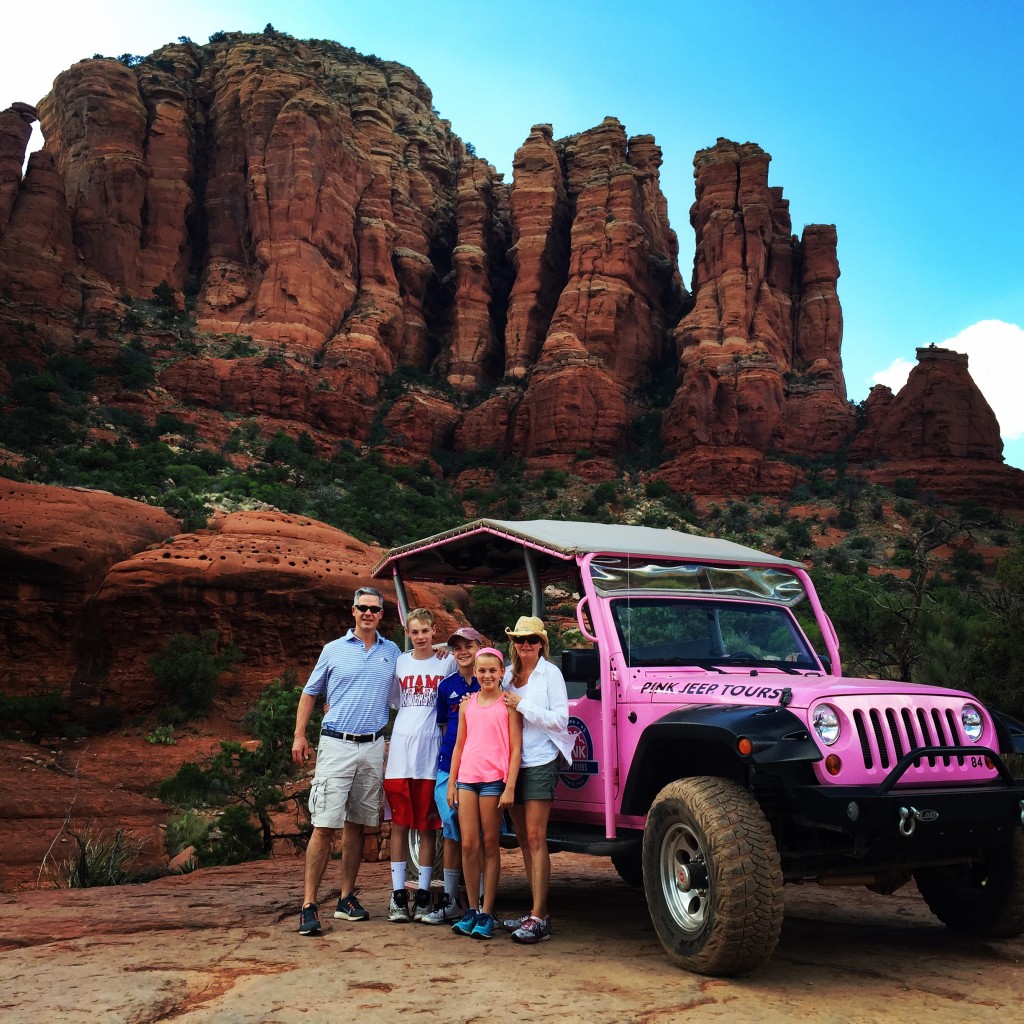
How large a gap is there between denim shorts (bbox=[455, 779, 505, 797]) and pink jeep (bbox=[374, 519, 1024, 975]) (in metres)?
0.62

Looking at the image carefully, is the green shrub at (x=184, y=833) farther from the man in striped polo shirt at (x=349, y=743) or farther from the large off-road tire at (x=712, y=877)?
the large off-road tire at (x=712, y=877)

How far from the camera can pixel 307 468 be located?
52281 millimetres

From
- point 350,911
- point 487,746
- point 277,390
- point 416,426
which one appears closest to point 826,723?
point 487,746

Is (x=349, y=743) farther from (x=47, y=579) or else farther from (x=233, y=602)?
(x=47, y=579)

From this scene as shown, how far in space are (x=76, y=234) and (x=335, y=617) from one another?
49645 mm

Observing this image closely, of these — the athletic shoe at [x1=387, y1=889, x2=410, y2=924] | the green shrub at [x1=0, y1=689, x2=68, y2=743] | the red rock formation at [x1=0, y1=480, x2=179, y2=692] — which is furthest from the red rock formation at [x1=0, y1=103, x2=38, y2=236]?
the athletic shoe at [x1=387, y1=889, x2=410, y2=924]

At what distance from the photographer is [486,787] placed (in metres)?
5.33

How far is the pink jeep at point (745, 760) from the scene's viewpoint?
14.0 ft

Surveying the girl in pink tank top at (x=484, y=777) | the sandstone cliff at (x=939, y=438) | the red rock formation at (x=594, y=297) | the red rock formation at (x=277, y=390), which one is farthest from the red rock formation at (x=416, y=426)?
the girl in pink tank top at (x=484, y=777)

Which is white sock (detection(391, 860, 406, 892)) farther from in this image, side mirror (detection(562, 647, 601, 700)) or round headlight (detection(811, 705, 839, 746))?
round headlight (detection(811, 705, 839, 746))

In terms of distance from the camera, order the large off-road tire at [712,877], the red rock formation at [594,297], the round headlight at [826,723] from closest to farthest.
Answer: the large off-road tire at [712,877] < the round headlight at [826,723] < the red rock formation at [594,297]

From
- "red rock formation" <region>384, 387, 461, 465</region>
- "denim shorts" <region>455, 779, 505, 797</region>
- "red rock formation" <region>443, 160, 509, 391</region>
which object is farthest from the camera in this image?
"red rock formation" <region>443, 160, 509, 391</region>

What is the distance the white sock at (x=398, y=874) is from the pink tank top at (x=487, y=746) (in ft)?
2.98

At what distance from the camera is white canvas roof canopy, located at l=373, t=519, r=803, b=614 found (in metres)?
6.07
